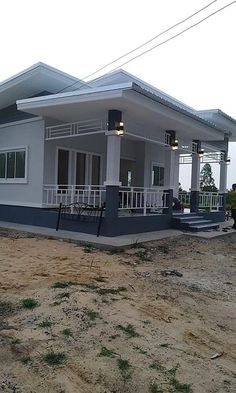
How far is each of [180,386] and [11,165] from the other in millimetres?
10913

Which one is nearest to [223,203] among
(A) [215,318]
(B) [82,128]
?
(B) [82,128]

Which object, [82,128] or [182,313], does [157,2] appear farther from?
[182,313]

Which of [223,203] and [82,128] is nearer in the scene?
[82,128]

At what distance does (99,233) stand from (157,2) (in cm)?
563

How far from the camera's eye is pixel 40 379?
111 inches

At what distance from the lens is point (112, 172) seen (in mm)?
9312

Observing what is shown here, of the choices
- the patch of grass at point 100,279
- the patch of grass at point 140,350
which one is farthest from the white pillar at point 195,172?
the patch of grass at point 140,350

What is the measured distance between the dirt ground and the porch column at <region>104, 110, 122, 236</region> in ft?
6.85

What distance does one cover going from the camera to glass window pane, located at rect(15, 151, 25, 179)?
12.1 m

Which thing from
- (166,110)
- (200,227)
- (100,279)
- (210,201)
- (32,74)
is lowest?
(100,279)

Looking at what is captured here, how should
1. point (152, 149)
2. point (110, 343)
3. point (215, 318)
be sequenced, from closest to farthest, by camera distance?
point (110, 343) → point (215, 318) → point (152, 149)

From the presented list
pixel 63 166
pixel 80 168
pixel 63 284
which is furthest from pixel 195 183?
pixel 63 284

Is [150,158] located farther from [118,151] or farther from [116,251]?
[116,251]

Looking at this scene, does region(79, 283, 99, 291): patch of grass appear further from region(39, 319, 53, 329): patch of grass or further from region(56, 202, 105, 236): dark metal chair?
region(56, 202, 105, 236): dark metal chair
